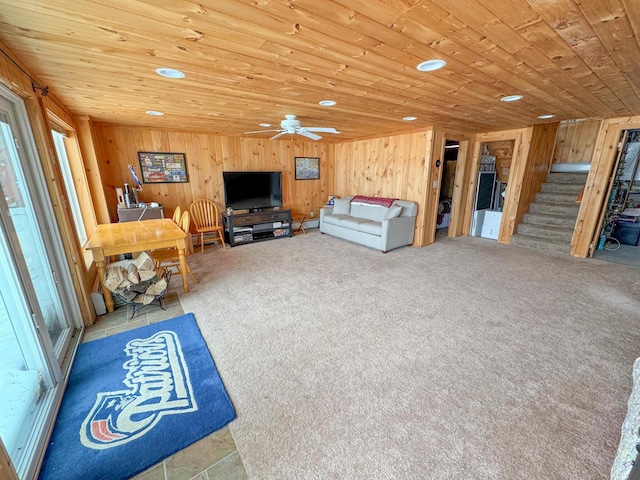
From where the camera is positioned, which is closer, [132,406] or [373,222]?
[132,406]

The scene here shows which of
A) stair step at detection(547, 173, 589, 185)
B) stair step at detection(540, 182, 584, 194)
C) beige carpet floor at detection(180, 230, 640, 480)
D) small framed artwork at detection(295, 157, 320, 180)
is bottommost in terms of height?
beige carpet floor at detection(180, 230, 640, 480)

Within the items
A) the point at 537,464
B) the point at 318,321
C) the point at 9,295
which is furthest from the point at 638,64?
the point at 9,295

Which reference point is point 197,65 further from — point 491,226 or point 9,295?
point 491,226

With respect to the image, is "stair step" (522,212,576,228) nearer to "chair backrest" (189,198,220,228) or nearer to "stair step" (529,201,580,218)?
"stair step" (529,201,580,218)

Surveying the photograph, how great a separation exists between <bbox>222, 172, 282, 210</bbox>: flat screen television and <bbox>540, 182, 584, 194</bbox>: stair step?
17.9 feet

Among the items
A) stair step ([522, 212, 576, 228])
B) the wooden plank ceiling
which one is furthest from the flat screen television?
stair step ([522, 212, 576, 228])

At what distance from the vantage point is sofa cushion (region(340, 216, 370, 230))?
499 cm

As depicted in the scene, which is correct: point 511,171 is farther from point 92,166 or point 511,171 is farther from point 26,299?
point 92,166

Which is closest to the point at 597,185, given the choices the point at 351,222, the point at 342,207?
the point at 351,222

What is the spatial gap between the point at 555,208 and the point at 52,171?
7.32 meters

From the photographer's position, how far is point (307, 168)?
624cm

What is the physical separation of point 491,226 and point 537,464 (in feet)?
16.5

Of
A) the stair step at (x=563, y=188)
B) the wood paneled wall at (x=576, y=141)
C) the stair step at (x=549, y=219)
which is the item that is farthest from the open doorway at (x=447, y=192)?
the wood paneled wall at (x=576, y=141)

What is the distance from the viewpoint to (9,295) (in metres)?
1.56
